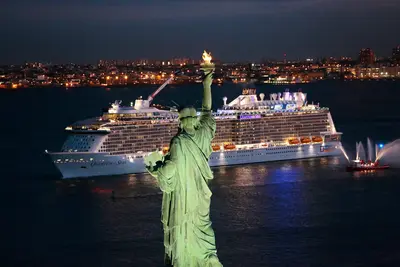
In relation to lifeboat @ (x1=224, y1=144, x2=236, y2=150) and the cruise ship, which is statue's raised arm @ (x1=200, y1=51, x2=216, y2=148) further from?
lifeboat @ (x1=224, y1=144, x2=236, y2=150)

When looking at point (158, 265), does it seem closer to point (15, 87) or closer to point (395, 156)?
point (395, 156)

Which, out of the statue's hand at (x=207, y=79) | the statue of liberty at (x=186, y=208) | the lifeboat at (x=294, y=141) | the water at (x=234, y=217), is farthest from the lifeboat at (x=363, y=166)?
the statue of liberty at (x=186, y=208)

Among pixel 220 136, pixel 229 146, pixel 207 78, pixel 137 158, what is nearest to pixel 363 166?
pixel 229 146

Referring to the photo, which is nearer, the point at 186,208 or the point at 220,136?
the point at 186,208

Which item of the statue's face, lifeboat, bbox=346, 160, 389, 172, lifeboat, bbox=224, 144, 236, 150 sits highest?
the statue's face

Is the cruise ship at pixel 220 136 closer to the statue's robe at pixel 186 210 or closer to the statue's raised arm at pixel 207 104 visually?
the statue's raised arm at pixel 207 104

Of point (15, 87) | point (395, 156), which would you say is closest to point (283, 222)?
point (395, 156)

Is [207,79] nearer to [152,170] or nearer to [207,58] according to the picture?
[207,58]

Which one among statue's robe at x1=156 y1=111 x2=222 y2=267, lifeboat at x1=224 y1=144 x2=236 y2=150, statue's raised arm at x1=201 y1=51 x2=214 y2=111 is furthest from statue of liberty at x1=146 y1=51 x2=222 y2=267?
lifeboat at x1=224 y1=144 x2=236 y2=150
